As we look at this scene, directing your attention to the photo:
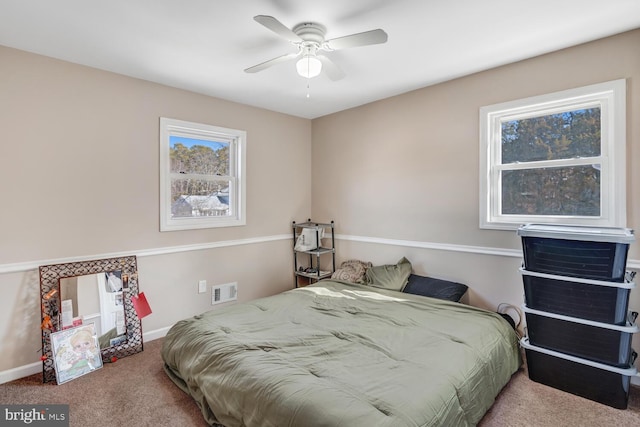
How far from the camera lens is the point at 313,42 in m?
2.21

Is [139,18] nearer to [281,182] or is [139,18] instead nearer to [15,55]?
[15,55]

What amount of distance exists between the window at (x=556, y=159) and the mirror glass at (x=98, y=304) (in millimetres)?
3292

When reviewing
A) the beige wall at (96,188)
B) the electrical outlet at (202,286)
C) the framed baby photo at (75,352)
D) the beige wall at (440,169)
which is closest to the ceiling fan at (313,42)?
the beige wall at (440,169)

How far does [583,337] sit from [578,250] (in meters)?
0.56

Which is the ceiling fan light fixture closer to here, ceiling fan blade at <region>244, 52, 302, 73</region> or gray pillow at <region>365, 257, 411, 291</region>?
ceiling fan blade at <region>244, 52, 302, 73</region>

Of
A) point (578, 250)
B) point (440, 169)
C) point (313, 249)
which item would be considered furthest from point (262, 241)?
point (578, 250)

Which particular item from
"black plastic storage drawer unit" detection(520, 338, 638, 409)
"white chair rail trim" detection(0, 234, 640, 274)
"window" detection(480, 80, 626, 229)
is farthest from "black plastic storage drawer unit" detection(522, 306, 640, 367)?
"window" detection(480, 80, 626, 229)

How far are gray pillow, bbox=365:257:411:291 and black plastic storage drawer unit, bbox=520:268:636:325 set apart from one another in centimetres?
113

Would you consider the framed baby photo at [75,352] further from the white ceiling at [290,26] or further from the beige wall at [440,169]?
the beige wall at [440,169]

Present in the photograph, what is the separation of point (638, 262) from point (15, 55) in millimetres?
4680

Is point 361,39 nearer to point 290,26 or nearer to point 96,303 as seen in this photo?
point 290,26

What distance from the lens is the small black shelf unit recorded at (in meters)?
4.03

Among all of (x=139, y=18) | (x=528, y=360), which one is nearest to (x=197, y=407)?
(x=528, y=360)

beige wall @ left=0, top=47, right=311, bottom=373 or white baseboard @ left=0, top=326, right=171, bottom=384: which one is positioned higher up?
beige wall @ left=0, top=47, right=311, bottom=373
